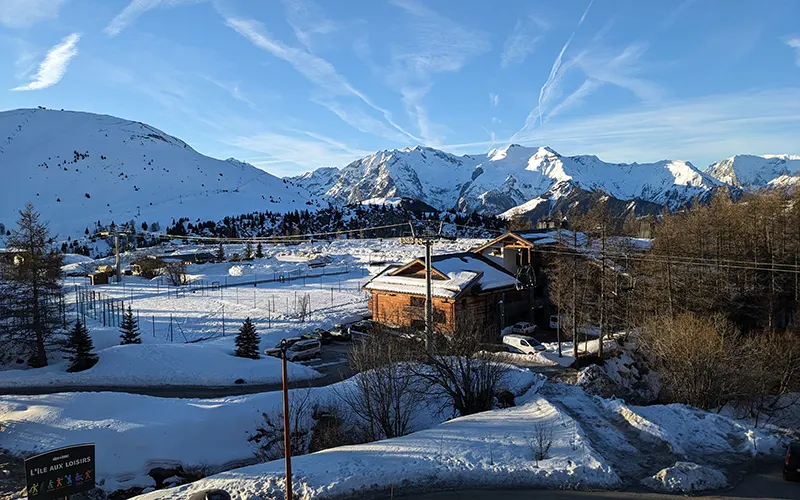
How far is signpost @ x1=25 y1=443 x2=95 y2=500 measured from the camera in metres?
11.0

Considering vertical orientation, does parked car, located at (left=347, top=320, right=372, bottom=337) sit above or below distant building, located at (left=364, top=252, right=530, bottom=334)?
below

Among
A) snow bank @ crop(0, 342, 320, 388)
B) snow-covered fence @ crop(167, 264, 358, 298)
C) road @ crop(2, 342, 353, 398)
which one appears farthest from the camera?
snow-covered fence @ crop(167, 264, 358, 298)

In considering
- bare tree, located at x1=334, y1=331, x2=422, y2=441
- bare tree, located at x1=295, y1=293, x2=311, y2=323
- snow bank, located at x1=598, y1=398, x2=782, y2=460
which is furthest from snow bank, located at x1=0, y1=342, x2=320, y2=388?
snow bank, located at x1=598, y1=398, x2=782, y2=460

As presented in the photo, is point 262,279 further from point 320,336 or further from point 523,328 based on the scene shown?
point 523,328

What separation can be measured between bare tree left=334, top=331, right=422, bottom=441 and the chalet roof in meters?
16.0

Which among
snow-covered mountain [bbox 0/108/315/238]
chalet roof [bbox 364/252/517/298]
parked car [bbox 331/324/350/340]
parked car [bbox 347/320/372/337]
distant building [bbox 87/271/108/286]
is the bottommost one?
parked car [bbox 331/324/350/340]

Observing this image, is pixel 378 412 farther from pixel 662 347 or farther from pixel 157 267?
pixel 157 267

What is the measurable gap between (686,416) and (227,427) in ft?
57.0

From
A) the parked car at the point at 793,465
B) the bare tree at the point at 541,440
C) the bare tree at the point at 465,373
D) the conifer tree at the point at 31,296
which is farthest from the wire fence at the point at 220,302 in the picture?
the parked car at the point at 793,465

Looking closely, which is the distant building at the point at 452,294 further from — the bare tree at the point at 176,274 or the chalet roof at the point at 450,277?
the bare tree at the point at 176,274

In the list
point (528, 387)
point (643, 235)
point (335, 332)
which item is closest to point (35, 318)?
point (335, 332)

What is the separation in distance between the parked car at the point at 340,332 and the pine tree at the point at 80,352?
1573 centimetres

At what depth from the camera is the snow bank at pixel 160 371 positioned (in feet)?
93.0

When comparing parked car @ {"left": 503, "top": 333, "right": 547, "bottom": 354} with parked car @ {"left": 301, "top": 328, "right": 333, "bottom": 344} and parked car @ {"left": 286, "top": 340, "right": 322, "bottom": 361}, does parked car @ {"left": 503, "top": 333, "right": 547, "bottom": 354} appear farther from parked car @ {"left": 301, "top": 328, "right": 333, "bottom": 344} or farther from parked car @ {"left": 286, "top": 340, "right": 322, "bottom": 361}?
parked car @ {"left": 301, "top": 328, "right": 333, "bottom": 344}
